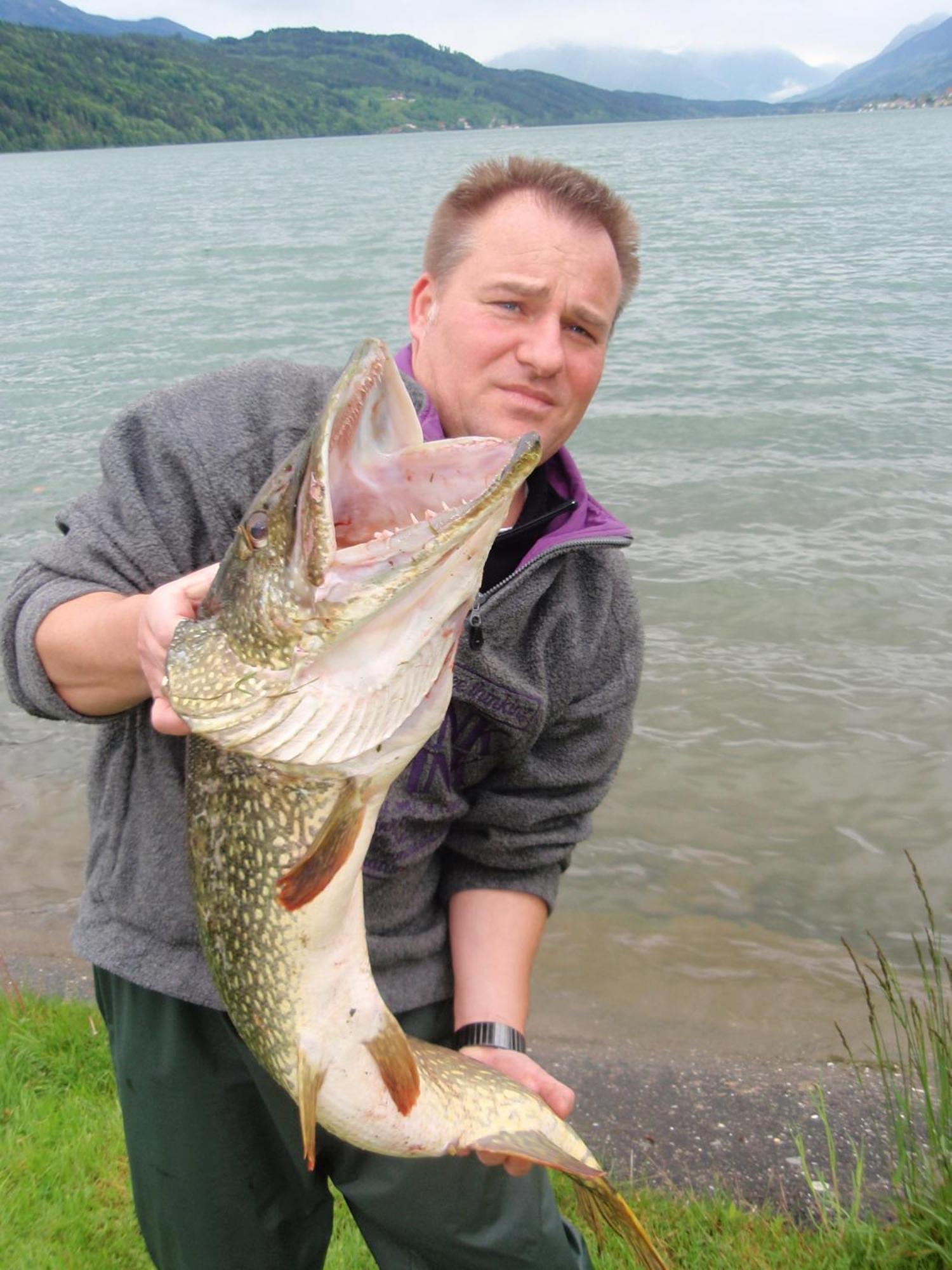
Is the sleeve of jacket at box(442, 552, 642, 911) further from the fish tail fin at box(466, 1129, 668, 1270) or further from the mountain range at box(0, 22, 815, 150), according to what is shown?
the mountain range at box(0, 22, 815, 150)

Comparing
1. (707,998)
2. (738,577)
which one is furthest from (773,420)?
(707,998)

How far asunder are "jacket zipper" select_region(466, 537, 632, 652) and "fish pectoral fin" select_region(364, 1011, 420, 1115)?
87 centimetres

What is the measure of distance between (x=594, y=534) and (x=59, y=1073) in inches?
116

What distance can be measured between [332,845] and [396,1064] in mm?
594

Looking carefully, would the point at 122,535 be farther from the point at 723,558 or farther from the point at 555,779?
the point at 723,558

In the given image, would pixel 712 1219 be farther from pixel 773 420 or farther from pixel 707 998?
pixel 773 420

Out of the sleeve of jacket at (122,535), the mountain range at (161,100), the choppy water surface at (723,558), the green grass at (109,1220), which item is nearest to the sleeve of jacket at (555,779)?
the sleeve of jacket at (122,535)

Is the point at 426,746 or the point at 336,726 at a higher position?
the point at 336,726

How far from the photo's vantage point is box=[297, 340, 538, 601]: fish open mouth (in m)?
1.69

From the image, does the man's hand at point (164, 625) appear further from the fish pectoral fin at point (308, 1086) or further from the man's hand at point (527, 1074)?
the man's hand at point (527, 1074)

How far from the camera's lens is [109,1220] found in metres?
3.31

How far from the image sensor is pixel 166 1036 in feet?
8.29

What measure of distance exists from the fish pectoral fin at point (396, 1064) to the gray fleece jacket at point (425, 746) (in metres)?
0.43

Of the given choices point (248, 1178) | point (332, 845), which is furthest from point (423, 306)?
point (248, 1178)
